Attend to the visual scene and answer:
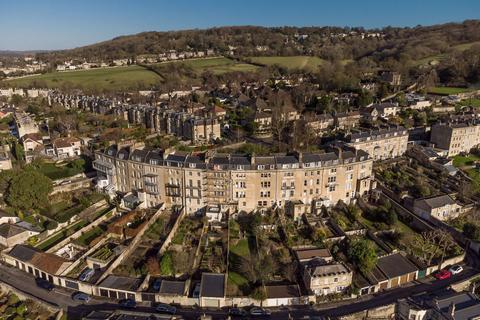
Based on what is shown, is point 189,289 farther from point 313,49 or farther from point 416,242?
point 313,49

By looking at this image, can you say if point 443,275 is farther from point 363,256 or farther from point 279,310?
point 279,310

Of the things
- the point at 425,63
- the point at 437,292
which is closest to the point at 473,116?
the point at 437,292

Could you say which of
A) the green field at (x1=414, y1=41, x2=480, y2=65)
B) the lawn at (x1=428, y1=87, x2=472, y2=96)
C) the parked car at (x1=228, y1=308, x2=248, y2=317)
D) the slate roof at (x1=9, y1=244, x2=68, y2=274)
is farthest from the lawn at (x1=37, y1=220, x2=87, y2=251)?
the green field at (x1=414, y1=41, x2=480, y2=65)

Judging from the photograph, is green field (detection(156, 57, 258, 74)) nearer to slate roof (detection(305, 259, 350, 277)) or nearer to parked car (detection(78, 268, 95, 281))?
parked car (detection(78, 268, 95, 281))

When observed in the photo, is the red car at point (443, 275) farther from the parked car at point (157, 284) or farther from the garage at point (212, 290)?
the parked car at point (157, 284)

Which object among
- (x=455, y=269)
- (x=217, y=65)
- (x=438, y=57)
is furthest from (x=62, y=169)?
(x=438, y=57)

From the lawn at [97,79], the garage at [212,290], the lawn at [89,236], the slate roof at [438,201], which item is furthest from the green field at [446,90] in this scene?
the lawn at [89,236]
